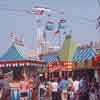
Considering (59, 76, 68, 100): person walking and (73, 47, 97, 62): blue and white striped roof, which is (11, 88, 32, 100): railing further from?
(73, 47, 97, 62): blue and white striped roof

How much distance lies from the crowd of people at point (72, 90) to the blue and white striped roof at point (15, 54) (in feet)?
11.8

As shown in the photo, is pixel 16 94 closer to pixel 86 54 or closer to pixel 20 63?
pixel 20 63

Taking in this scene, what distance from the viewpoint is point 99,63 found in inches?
1009

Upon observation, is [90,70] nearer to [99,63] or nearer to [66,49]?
[99,63]

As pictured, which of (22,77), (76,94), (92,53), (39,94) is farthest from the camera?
(92,53)

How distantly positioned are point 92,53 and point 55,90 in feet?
20.8

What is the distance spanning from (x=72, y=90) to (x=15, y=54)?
25.5ft

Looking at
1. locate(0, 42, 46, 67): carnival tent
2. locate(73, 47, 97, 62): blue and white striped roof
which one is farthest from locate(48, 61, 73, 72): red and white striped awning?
locate(0, 42, 46, 67): carnival tent

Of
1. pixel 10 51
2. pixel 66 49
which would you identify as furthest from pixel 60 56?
pixel 10 51

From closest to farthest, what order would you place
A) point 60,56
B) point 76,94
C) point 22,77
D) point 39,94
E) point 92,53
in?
1. point 76,94
2. point 39,94
3. point 22,77
4. point 92,53
5. point 60,56

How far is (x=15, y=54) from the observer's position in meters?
31.8

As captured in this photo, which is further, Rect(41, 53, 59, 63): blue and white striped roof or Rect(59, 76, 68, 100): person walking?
Rect(41, 53, 59, 63): blue and white striped roof

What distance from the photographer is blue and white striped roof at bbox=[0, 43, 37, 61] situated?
31.2m

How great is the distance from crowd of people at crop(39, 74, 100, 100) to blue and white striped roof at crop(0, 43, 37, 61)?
360 cm
